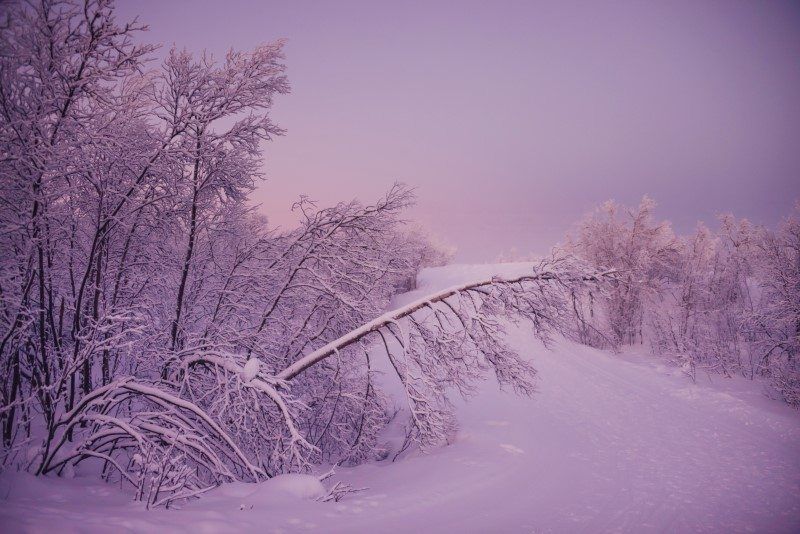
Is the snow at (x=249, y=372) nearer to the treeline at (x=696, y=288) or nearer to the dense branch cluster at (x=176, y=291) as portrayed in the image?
the dense branch cluster at (x=176, y=291)

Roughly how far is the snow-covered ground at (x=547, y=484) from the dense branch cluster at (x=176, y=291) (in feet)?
1.32

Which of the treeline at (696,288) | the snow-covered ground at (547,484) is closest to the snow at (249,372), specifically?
the snow-covered ground at (547,484)

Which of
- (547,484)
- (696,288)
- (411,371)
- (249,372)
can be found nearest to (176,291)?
(249,372)

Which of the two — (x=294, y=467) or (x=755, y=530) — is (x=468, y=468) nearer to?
(x=294, y=467)

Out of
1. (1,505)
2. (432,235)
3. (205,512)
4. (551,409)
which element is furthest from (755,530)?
(432,235)

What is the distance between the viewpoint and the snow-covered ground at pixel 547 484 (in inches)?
124

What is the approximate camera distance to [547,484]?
17.5 ft

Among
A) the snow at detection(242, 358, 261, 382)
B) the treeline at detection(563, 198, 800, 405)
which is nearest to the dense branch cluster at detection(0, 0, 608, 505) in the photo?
the snow at detection(242, 358, 261, 382)

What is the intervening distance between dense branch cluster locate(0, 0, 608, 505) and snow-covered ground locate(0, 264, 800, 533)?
0.40 meters

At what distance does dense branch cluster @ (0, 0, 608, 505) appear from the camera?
3578 millimetres

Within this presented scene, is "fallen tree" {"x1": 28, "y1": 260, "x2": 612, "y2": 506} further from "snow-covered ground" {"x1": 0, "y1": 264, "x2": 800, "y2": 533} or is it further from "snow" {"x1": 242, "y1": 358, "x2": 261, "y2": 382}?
"snow-covered ground" {"x1": 0, "y1": 264, "x2": 800, "y2": 533}

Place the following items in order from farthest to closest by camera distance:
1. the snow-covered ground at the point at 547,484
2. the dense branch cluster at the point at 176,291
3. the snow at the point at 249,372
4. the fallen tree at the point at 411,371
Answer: the snow at the point at 249,372, the fallen tree at the point at 411,371, the dense branch cluster at the point at 176,291, the snow-covered ground at the point at 547,484

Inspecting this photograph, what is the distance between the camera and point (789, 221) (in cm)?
1491

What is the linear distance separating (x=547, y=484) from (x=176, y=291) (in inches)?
253
